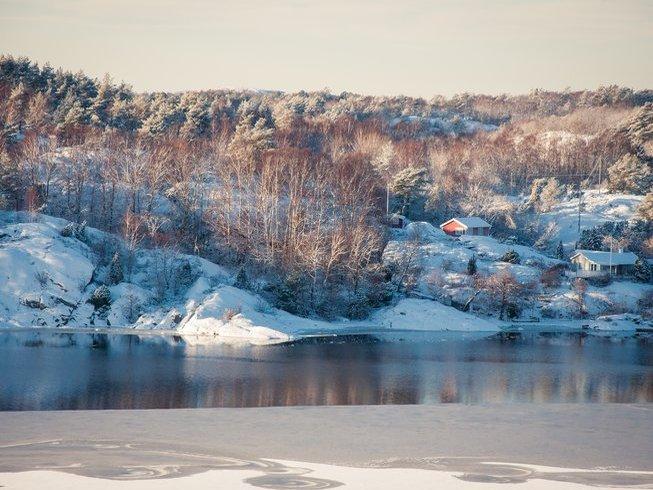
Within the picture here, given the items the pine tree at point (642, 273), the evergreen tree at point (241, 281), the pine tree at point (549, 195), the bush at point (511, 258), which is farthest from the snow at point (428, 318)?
the pine tree at point (549, 195)

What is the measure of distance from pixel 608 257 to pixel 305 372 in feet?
136

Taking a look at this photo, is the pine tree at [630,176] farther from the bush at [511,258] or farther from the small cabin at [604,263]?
the bush at [511,258]

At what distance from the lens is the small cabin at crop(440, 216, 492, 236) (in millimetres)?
83125

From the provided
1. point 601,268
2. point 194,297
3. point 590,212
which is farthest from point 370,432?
point 590,212

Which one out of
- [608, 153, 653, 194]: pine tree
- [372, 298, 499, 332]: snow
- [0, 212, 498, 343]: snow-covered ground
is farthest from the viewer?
[608, 153, 653, 194]: pine tree

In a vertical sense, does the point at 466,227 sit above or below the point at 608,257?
above

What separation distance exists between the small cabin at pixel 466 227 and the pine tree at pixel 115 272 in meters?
36.8

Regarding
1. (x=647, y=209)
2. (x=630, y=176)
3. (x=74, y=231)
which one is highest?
(x=630, y=176)

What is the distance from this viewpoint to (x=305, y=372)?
3981cm

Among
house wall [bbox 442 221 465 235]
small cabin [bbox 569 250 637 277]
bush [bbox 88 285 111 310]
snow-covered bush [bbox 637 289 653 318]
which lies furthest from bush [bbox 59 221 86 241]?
snow-covered bush [bbox 637 289 653 318]

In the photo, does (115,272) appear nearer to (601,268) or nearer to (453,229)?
(453,229)

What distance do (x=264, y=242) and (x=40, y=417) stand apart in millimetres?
39086

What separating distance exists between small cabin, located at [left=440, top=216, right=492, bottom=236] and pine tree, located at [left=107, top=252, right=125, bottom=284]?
3679cm

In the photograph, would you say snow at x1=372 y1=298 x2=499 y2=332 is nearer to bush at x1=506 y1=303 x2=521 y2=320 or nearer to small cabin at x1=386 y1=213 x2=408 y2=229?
bush at x1=506 y1=303 x2=521 y2=320
